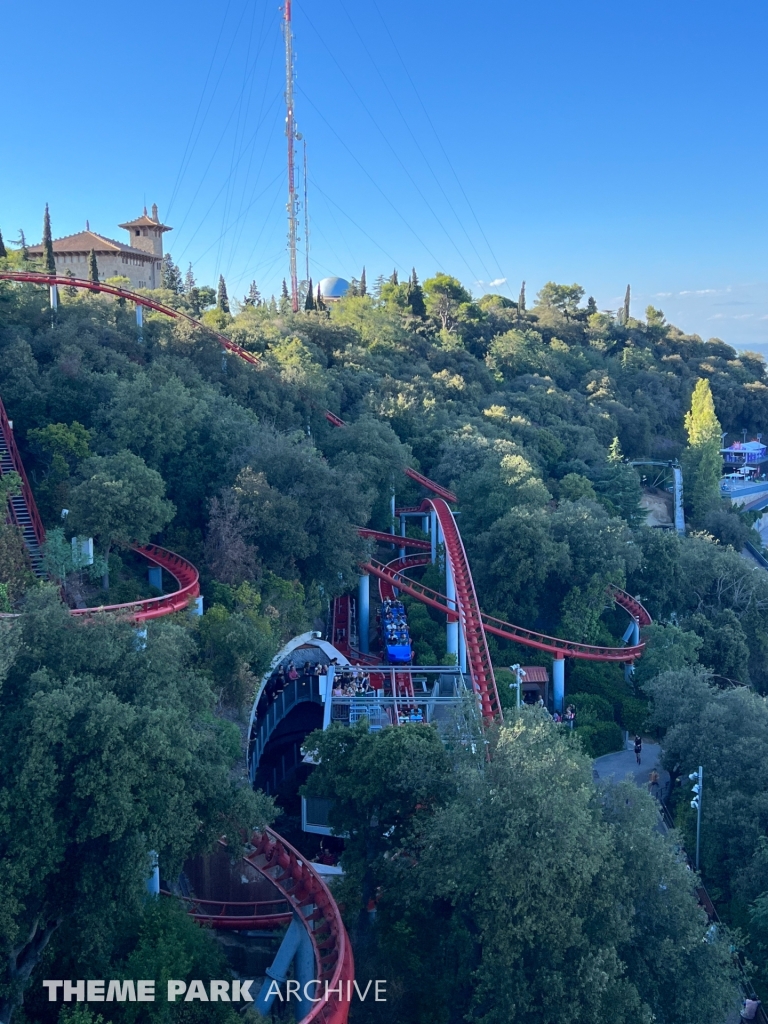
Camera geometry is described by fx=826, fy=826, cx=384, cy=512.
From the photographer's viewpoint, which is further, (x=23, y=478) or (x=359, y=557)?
(x=359, y=557)

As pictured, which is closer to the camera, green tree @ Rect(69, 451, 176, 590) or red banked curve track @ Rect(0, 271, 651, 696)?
green tree @ Rect(69, 451, 176, 590)

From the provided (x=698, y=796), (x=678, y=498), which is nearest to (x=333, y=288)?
(x=678, y=498)

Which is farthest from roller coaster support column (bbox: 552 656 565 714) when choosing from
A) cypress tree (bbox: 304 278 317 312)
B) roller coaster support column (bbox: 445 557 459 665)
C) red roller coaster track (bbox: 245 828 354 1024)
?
cypress tree (bbox: 304 278 317 312)

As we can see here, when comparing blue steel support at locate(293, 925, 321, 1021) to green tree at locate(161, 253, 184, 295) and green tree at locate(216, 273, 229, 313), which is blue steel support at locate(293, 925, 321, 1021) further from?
green tree at locate(161, 253, 184, 295)

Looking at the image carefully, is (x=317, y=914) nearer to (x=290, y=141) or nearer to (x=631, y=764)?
(x=631, y=764)

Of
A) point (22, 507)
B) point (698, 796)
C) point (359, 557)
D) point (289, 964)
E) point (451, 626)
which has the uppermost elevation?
point (22, 507)

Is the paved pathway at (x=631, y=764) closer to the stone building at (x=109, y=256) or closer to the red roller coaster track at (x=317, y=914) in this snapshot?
the red roller coaster track at (x=317, y=914)
